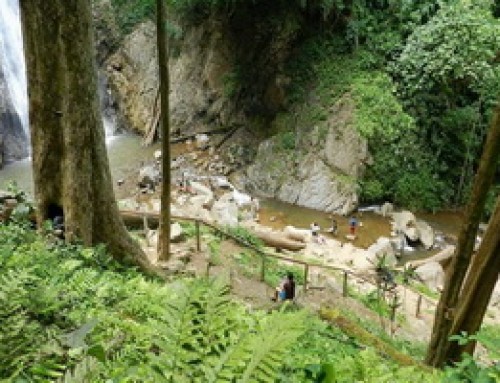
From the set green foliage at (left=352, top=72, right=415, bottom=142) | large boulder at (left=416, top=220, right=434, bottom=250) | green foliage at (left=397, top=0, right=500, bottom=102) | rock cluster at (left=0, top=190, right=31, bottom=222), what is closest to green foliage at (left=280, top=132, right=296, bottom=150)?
green foliage at (left=352, top=72, right=415, bottom=142)

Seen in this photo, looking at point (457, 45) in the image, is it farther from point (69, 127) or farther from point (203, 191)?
point (69, 127)

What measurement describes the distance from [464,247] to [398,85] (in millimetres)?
13365

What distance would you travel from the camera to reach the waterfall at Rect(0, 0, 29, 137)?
69.8ft

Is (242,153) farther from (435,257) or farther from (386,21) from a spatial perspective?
(435,257)

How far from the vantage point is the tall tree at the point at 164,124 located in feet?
25.4

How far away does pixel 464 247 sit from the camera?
15.7 feet

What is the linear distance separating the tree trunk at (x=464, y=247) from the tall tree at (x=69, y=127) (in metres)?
3.87

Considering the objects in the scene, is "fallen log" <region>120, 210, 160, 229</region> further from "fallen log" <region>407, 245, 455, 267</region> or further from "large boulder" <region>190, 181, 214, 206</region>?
"fallen log" <region>407, 245, 455, 267</region>

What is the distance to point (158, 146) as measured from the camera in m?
20.7

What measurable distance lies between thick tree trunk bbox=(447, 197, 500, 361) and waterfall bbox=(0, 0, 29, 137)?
784 inches

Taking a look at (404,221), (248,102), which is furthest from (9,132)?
(404,221)

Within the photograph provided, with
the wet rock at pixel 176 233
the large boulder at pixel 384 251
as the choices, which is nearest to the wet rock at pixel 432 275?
the large boulder at pixel 384 251

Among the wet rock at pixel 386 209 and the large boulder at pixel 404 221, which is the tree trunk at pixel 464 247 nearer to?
the large boulder at pixel 404 221

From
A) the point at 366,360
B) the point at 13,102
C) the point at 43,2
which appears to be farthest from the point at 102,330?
the point at 13,102
